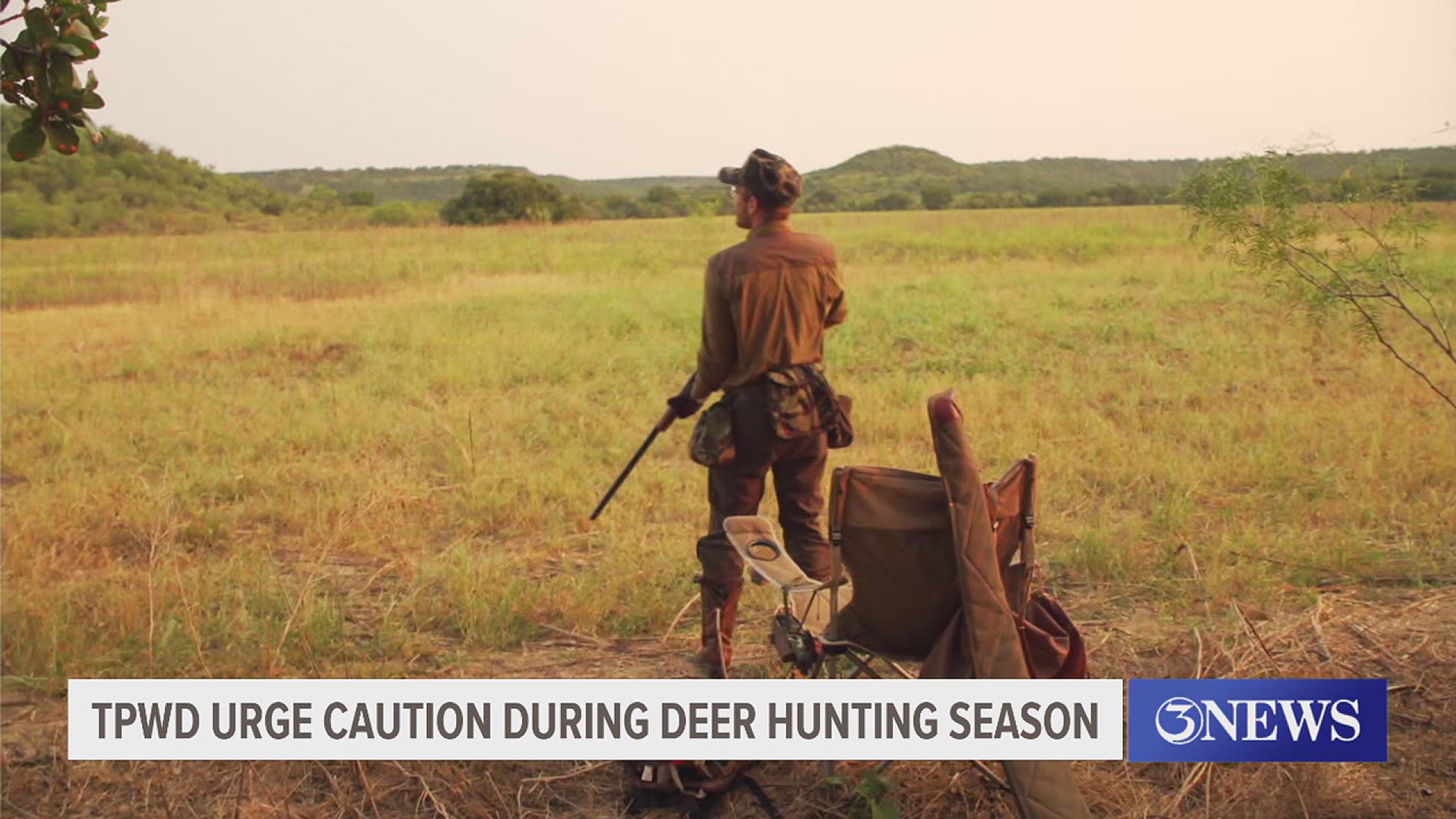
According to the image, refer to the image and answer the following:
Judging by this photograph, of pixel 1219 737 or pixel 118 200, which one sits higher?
pixel 118 200

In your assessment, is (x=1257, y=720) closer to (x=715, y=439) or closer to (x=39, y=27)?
(x=715, y=439)

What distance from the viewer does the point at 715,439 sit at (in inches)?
154

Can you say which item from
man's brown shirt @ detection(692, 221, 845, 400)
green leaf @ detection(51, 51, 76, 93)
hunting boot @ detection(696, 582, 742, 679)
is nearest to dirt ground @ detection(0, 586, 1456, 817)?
hunting boot @ detection(696, 582, 742, 679)

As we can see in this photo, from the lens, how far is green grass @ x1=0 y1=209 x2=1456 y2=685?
4.76 metres

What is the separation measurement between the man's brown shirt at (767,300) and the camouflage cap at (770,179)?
0.09 meters

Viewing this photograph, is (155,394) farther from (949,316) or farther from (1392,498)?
(1392,498)

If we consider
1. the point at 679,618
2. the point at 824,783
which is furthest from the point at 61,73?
the point at 679,618

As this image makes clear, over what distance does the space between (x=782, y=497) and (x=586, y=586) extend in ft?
3.69

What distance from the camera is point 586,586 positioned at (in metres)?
4.89

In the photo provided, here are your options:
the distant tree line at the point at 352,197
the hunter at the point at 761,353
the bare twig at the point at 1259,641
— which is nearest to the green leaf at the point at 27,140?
the hunter at the point at 761,353

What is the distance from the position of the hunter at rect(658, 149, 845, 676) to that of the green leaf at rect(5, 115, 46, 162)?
6.33ft

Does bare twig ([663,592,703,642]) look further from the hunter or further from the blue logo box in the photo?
the blue logo box

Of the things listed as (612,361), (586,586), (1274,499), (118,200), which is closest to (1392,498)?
(1274,499)

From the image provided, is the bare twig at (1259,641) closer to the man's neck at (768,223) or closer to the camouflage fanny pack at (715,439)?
the camouflage fanny pack at (715,439)
